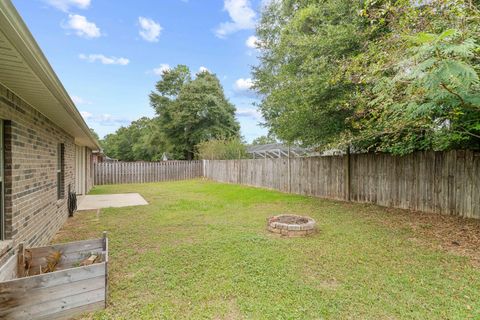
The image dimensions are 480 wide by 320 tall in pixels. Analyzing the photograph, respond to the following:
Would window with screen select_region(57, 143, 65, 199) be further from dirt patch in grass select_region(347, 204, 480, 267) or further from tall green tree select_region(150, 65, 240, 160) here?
tall green tree select_region(150, 65, 240, 160)

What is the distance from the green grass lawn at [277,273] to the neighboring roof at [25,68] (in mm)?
2364

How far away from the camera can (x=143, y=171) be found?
17.5 m

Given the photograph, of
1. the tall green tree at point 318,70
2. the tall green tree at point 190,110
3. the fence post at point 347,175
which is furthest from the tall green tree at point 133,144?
the fence post at point 347,175

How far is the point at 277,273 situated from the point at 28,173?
148 inches

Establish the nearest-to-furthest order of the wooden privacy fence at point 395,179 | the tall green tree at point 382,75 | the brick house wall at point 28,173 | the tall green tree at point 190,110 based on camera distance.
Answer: the brick house wall at point 28,173 < the tall green tree at point 382,75 < the wooden privacy fence at point 395,179 < the tall green tree at point 190,110

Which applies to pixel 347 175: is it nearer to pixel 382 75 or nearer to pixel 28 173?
pixel 382 75

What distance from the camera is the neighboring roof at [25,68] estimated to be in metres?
1.58

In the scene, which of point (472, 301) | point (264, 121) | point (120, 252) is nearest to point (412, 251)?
point (472, 301)

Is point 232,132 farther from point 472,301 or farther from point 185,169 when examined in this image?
point 472,301

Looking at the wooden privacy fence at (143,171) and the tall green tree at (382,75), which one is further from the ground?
the tall green tree at (382,75)

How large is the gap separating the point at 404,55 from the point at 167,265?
4.77 metres

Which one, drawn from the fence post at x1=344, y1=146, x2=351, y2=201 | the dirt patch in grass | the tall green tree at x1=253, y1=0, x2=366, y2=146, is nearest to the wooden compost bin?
the dirt patch in grass

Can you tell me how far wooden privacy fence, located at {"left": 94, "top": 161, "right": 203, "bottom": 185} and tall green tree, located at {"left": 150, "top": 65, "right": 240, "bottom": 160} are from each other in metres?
6.87

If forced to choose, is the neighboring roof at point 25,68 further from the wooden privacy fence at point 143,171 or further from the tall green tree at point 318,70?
the wooden privacy fence at point 143,171
